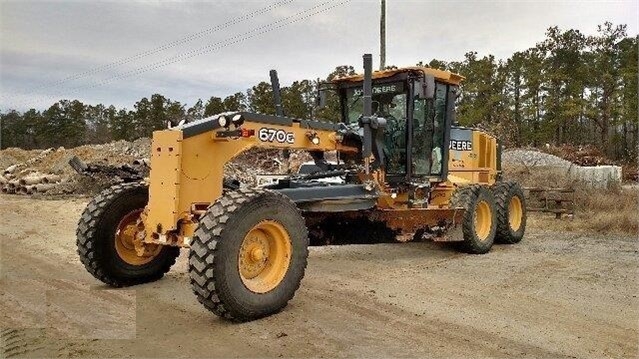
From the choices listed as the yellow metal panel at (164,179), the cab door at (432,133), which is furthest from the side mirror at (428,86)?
the yellow metal panel at (164,179)

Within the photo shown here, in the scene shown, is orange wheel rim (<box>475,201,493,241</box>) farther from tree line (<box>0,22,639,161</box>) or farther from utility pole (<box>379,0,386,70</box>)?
tree line (<box>0,22,639,161</box>)

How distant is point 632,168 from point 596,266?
2478 centimetres

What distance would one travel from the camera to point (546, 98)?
1537 inches

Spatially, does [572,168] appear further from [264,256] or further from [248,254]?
[248,254]

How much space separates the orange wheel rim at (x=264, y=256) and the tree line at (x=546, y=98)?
86.2ft

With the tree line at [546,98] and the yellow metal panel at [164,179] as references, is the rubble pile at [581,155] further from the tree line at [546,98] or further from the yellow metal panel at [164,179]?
the yellow metal panel at [164,179]

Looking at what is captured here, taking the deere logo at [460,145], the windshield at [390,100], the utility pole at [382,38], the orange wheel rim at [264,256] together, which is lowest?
the orange wheel rim at [264,256]

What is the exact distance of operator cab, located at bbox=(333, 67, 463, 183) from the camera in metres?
8.00

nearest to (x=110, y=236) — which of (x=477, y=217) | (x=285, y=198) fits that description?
(x=285, y=198)

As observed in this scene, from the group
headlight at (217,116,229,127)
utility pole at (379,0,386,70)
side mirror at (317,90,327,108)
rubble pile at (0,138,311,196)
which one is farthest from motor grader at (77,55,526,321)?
utility pole at (379,0,386,70)

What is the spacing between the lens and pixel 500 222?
31.3 ft

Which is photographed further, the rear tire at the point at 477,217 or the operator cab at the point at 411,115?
the rear tire at the point at 477,217

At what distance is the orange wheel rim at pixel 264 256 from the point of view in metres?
4.93

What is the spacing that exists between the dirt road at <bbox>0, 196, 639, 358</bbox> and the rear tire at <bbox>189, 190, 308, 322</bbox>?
23cm
